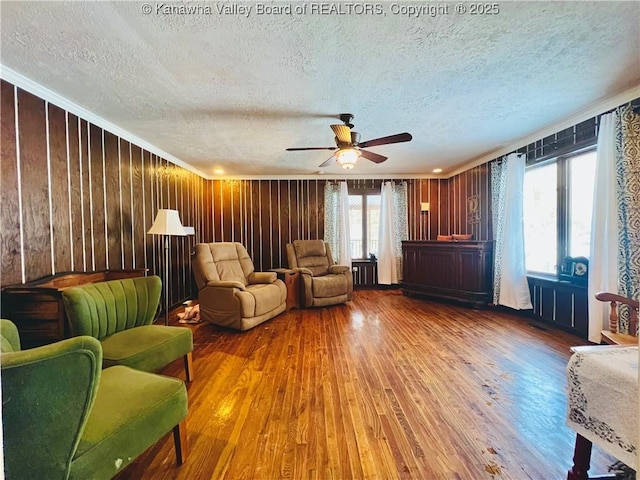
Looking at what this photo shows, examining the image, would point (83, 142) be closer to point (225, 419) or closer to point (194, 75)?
point (194, 75)

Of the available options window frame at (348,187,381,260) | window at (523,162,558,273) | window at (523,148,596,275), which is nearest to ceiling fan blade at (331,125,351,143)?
window at (523,148,596,275)

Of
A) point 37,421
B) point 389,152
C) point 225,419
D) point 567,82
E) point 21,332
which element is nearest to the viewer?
point 37,421

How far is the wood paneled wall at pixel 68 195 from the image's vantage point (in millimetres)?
1969

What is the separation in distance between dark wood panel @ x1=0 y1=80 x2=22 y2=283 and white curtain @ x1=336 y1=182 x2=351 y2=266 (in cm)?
440

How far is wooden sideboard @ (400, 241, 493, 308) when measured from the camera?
4113 mm

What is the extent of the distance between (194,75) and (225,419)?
2.39m

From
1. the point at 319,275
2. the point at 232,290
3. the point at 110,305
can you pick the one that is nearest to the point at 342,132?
the point at 232,290

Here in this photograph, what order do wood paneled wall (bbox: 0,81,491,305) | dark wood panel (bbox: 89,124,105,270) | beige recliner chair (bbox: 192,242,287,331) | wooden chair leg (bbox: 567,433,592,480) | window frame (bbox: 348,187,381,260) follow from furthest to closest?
window frame (bbox: 348,187,381,260), beige recliner chair (bbox: 192,242,287,331), dark wood panel (bbox: 89,124,105,270), wood paneled wall (bbox: 0,81,491,305), wooden chair leg (bbox: 567,433,592,480)

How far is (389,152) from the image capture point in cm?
402

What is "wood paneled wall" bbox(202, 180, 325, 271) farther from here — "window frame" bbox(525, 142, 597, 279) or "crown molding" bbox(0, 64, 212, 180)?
"window frame" bbox(525, 142, 597, 279)

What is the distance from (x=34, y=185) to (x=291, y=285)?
117 inches

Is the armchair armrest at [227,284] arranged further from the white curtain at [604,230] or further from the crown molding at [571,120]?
the crown molding at [571,120]

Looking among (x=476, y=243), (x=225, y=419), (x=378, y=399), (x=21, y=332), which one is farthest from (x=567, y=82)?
(x=21, y=332)

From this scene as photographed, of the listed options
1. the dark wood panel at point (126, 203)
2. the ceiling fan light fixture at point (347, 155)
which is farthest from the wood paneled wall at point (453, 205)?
the dark wood panel at point (126, 203)
